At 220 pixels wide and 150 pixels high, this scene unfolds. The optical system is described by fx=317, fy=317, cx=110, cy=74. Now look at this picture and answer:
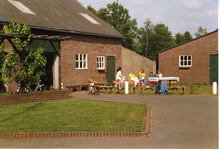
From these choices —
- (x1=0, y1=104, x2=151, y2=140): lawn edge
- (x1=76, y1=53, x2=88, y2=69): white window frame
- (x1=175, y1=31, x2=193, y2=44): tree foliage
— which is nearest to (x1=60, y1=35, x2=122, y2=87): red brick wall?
(x1=76, y1=53, x2=88, y2=69): white window frame

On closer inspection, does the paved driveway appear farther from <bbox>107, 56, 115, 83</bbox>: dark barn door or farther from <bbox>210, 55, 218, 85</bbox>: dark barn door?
<bbox>210, 55, 218, 85</bbox>: dark barn door

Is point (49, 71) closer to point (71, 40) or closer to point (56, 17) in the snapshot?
point (71, 40)

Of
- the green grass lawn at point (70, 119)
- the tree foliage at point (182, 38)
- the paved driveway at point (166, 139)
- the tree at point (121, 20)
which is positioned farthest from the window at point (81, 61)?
the tree foliage at point (182, 38)

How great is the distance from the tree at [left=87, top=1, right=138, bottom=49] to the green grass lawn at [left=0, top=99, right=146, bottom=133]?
42.1 metres

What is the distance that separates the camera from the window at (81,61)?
2389 centimetres

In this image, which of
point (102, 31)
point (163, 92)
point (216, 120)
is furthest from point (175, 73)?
point (216, 120)

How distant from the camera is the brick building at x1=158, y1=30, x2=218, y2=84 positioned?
29.4 m

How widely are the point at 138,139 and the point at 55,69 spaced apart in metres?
15.5

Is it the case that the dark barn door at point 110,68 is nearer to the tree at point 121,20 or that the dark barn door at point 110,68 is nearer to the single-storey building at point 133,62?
the single-storey building at point 133,62

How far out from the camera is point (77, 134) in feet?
26.3

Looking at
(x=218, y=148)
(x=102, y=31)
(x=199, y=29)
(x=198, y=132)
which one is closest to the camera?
(x=218, y=148)

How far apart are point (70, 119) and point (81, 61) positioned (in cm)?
1435

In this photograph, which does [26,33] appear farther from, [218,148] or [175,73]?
A: [175,73]

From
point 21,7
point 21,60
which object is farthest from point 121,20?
point 21,60
